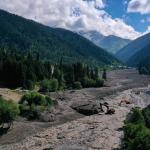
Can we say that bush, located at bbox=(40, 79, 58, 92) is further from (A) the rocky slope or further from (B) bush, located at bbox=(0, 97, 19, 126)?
(B) bush, located at bbox=(0, 97, 19, 126)

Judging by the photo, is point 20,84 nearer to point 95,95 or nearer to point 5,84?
point 5,84

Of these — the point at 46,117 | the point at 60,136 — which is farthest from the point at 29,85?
the point at 60,136

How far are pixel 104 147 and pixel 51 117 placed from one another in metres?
37.0

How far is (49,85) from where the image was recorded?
178625 mm

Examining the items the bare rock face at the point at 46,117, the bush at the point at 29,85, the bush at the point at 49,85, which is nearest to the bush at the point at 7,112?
the bare rock face at the point at 46,117

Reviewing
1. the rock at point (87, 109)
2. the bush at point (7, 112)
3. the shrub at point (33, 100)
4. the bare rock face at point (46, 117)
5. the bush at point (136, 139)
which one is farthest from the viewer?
the rock at point (87, 109)

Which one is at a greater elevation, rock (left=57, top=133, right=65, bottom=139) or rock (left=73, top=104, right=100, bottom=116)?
rock (left=73, top=104, right=100, bottom=116)

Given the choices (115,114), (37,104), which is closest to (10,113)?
(37,104)

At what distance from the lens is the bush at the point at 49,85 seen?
17612 cm

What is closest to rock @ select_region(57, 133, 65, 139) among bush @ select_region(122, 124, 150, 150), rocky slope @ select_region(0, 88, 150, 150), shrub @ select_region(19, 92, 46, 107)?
rocky slope @ select_region(0, 88, 150, 150)

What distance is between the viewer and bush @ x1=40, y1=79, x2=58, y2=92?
176 metres

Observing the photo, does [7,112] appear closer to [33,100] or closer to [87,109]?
[33,100]

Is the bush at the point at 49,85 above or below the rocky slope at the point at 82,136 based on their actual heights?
above

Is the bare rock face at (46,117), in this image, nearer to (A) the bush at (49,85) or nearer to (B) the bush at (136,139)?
(B) the bush at (136,139)
